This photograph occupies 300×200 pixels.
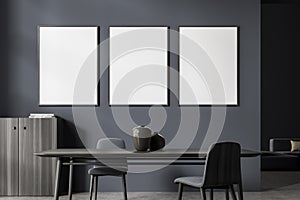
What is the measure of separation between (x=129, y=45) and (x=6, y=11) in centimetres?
155

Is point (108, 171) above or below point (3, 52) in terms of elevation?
below

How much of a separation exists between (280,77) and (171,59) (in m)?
4.04

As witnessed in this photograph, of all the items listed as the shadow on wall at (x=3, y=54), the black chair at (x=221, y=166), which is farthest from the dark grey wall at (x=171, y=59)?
the black chair at (x=221, y=166)

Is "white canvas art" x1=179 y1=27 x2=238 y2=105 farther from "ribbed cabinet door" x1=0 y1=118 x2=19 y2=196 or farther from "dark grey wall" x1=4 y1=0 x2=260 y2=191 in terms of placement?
"ribbed cabinet door" x1=0 y1=118 x2=19 y2=196

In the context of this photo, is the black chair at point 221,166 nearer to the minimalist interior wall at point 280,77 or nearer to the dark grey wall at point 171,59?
the dark grey wall at point 171,59

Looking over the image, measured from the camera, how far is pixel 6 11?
7.37 meters

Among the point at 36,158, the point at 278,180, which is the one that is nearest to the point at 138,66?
the point at 36,158

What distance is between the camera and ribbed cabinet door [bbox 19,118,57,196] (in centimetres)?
691

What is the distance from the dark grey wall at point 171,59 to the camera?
7.35 meters

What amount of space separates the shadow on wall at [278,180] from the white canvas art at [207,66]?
4.61 feet

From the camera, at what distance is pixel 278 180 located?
350 inches

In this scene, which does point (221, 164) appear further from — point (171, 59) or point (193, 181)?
point (171, 59)

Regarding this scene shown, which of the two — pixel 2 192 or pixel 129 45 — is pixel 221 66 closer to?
pixel 129 45

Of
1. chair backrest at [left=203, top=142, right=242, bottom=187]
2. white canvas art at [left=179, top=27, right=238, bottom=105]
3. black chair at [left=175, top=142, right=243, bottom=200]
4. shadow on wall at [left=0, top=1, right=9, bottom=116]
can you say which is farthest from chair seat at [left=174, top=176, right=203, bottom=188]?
shadow on wall at [left=0, top=1, right=9, bottom=116]
